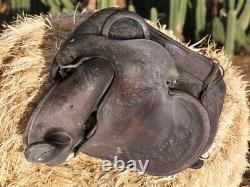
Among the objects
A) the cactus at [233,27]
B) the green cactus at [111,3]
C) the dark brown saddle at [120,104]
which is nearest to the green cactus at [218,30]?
the cactus at [233,27]

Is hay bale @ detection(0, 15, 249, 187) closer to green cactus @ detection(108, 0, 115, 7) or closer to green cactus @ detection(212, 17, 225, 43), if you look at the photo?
green cactus @ detection(108, 0, 115, 7)

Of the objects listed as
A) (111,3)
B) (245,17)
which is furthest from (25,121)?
(245,17)

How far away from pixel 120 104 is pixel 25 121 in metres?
0.41

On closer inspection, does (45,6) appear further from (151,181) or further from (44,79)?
(151,181)

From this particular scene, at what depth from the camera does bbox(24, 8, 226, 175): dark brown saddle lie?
1.31 m

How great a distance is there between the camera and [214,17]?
293cm

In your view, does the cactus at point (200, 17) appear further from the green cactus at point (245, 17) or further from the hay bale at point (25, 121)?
the hay bale at point (25, 121)

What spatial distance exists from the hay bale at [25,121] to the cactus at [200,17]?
1.02 metres

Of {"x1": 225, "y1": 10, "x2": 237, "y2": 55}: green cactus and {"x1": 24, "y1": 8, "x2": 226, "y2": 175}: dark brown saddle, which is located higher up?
{"x1": 24, "y1": 8, "x2": 226, "y2": 175}: dark brown saddle

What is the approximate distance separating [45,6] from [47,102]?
1.78m

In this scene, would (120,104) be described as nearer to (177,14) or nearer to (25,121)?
(25,121)

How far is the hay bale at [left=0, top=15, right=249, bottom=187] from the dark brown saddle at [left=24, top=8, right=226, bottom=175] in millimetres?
188

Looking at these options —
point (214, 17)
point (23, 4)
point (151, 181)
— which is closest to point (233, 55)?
point (214, 17)

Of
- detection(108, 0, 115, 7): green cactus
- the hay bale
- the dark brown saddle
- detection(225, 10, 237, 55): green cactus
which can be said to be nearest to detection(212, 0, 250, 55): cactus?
detection(225, 10, 237, 55): green cactus
